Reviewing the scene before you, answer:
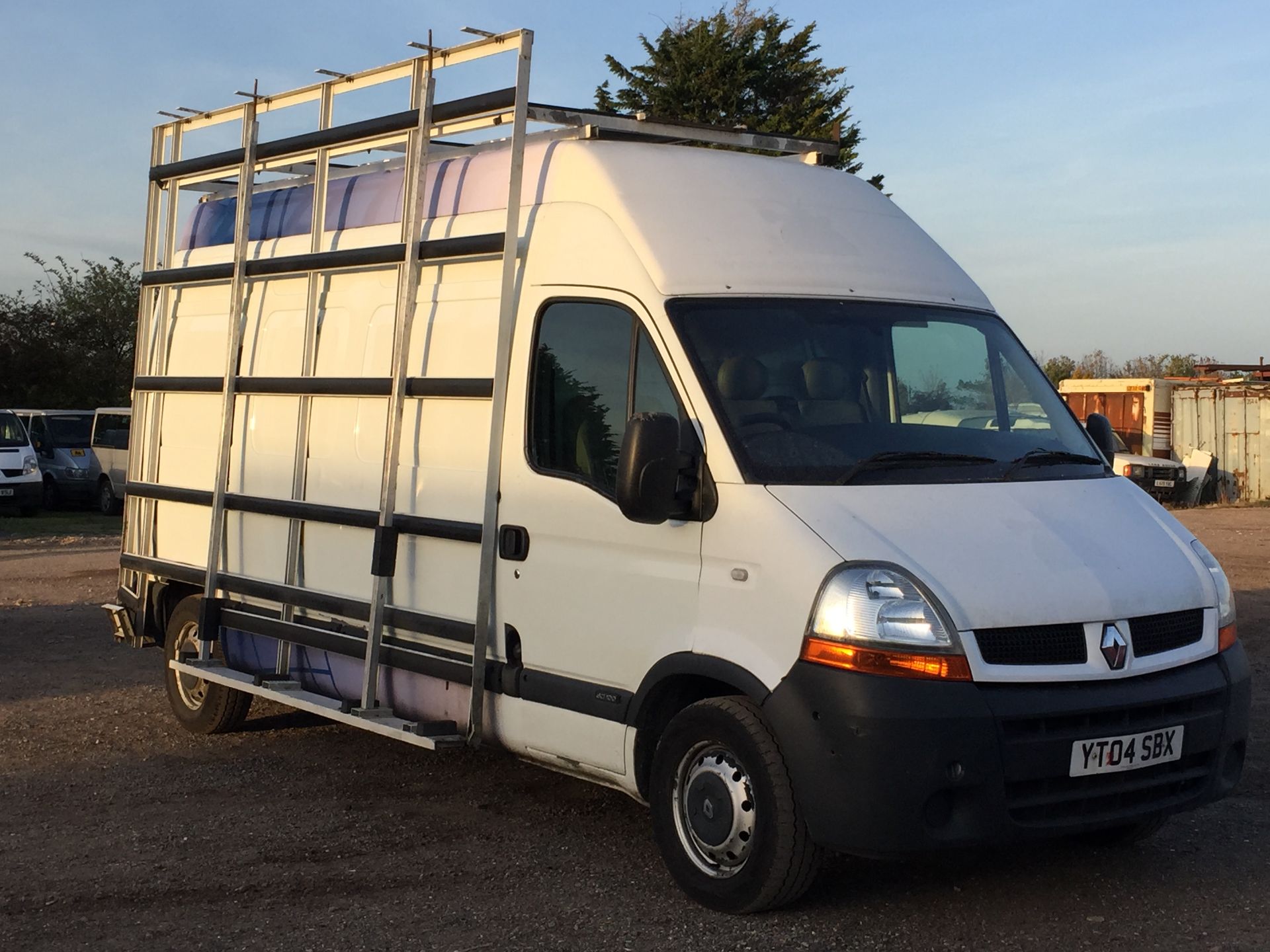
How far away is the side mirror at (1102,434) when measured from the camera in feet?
21.0

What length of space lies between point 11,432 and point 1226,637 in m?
24.2

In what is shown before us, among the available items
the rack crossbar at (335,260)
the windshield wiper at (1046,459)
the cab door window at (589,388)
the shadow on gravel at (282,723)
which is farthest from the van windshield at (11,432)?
the windshield wiper at (1046,459)

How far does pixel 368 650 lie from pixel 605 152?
240cm

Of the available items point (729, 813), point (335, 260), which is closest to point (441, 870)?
point (729, 813)

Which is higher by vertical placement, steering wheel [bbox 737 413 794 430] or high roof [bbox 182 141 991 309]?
high roof [bbox 182 141 991 309]

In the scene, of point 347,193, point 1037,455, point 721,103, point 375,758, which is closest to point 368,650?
point 375,758

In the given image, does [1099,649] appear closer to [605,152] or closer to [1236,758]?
[1236,758]

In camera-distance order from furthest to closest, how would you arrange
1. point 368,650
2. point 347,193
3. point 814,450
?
point 347,193, point 368,650, point 814,450

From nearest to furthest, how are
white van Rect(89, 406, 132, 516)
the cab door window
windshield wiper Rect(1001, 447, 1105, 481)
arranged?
1. windshield wiper Rect(1001, 447, 1105, 481)
2. the cab door window
3. white van Rect(89, 406, 132, 516)

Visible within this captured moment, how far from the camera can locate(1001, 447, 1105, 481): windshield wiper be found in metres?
5.55

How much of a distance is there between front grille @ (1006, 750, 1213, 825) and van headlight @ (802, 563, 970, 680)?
0.48m

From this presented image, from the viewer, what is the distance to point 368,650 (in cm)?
670

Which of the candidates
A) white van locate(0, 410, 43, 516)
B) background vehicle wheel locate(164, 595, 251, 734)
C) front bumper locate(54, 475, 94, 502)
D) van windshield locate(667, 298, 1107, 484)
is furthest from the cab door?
front bumper locate(54, 475, 94, 502)

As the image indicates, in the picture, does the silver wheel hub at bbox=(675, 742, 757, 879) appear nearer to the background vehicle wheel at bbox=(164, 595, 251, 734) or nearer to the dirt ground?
the dirt ground
